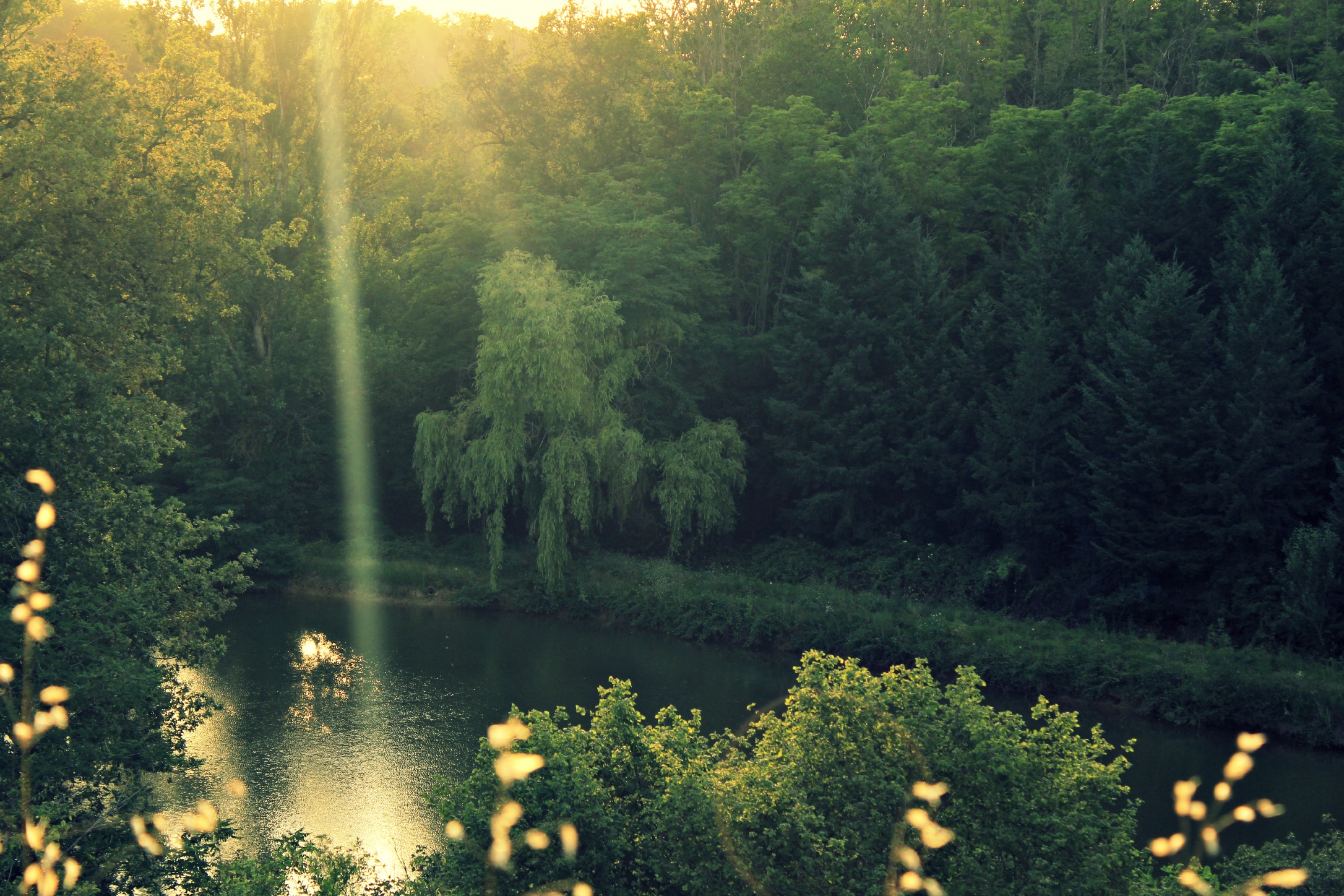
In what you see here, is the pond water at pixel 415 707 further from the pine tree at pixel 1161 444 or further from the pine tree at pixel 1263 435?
the pine tree at pixel 1263 435

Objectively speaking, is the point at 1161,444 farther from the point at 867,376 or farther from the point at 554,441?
the point at 554,441

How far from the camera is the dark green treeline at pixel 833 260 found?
2323 centimetres

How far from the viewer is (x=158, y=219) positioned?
18.0 metres

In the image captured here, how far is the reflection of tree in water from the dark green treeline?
5654 mm

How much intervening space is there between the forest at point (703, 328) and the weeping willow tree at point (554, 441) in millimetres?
125

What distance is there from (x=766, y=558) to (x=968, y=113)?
16.0 m

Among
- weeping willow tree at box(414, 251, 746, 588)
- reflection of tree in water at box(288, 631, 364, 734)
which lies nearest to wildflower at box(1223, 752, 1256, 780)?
reflection of tree in water at box(288, 631, 364, 734)

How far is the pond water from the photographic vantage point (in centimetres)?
1723

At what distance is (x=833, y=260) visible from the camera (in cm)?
3262

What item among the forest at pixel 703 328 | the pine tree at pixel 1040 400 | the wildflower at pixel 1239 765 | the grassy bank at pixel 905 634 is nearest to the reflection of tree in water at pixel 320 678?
the forest at pixel 703 328

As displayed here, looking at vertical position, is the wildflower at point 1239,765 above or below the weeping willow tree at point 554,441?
above

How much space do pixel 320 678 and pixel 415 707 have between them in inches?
128

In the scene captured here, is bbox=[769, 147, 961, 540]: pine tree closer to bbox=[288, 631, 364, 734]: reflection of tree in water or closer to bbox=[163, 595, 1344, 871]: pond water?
bbox=[163, 595, 1344, 871]: pond water

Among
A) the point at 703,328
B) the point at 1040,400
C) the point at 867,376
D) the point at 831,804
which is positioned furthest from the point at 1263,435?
the point at 831,804
